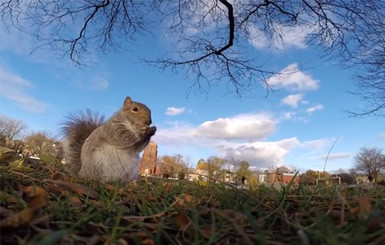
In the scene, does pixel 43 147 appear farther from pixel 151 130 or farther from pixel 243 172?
pixel 243 172

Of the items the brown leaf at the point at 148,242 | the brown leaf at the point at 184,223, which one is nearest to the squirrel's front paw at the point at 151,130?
the brown leaf at the point at 184,223

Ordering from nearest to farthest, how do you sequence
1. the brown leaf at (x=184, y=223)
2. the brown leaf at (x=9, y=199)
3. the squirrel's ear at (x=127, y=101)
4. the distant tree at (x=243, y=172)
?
the brown leaf at (x=184, y=223) → the brown leaf at (x=9, y=199) → the distant tree at (x=243, y=172) → the squirrel's ear at (x=127, y=101)

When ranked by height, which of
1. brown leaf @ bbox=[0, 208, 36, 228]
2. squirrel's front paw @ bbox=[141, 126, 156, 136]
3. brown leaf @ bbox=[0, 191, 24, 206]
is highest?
squirrel's front paw @ bbox=[141, 126, 156, 136]

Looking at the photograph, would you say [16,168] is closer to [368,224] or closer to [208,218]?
[208,218]

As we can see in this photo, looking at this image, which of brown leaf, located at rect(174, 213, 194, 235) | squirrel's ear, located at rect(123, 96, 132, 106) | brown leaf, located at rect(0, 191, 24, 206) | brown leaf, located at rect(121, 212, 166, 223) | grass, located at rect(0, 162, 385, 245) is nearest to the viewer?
grass, located at rect(0, 162, 385, 245)

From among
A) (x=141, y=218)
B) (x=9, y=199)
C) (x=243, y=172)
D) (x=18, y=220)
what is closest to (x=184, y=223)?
(x=141, y=218)

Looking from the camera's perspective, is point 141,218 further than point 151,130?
No

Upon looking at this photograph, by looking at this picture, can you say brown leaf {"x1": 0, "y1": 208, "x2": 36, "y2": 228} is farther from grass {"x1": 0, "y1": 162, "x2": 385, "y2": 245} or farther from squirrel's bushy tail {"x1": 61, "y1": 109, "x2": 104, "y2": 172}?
squirrel's bushy tail {"x1": 61, "y1": 109, "x2": 104, "y2": 172}

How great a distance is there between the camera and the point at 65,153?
3971 millimetres

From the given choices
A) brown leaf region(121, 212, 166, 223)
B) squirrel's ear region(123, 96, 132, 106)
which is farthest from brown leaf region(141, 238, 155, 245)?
squirrel's ear region(123, 96, 132, 106)

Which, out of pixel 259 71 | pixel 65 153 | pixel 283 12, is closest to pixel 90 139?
pixel 65 153

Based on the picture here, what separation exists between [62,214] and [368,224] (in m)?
0.72

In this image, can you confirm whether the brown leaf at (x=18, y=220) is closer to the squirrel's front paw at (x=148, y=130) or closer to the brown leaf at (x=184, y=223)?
the brown leaf at (x=184, y=223)

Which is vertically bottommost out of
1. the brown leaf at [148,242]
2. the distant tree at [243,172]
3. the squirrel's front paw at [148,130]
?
the brown leaf at [148,242]
